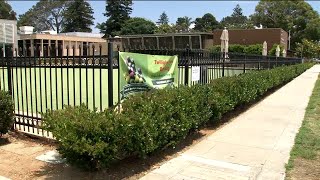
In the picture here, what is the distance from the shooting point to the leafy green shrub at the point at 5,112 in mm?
6199

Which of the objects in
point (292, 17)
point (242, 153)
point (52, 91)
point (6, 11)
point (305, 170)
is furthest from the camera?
point (6, 11)

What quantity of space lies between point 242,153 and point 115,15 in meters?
103

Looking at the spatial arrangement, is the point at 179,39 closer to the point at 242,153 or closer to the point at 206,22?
the point at 206,22

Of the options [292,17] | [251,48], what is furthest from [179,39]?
[292,17]

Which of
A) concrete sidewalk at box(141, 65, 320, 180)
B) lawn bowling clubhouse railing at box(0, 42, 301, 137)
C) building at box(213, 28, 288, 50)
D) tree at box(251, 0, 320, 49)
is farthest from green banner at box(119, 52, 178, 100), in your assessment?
tree at box(251, 0, 320, 49)

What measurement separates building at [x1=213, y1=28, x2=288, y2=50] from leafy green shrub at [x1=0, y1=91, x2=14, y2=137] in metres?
57.8

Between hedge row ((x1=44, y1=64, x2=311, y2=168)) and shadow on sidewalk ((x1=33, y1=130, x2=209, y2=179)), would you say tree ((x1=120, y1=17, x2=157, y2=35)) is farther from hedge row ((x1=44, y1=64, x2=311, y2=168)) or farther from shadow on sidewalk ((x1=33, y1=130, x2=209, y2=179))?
shadow on sidewalk ((x1=33, y1=130, x2=209, y2=179))

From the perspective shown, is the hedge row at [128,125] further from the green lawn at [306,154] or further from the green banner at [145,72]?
the green lawn at [306,154]

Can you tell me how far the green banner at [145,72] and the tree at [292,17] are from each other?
8103cm

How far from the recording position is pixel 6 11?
314 ft

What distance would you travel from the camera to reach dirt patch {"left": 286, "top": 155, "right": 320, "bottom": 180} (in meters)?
4.92

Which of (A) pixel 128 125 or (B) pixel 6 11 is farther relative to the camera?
(B) pixel 6 11

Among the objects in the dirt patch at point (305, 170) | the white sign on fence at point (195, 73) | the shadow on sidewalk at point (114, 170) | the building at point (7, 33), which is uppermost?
the building at point (7, 33)

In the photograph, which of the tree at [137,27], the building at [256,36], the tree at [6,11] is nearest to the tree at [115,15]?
the tree at [137,27]
